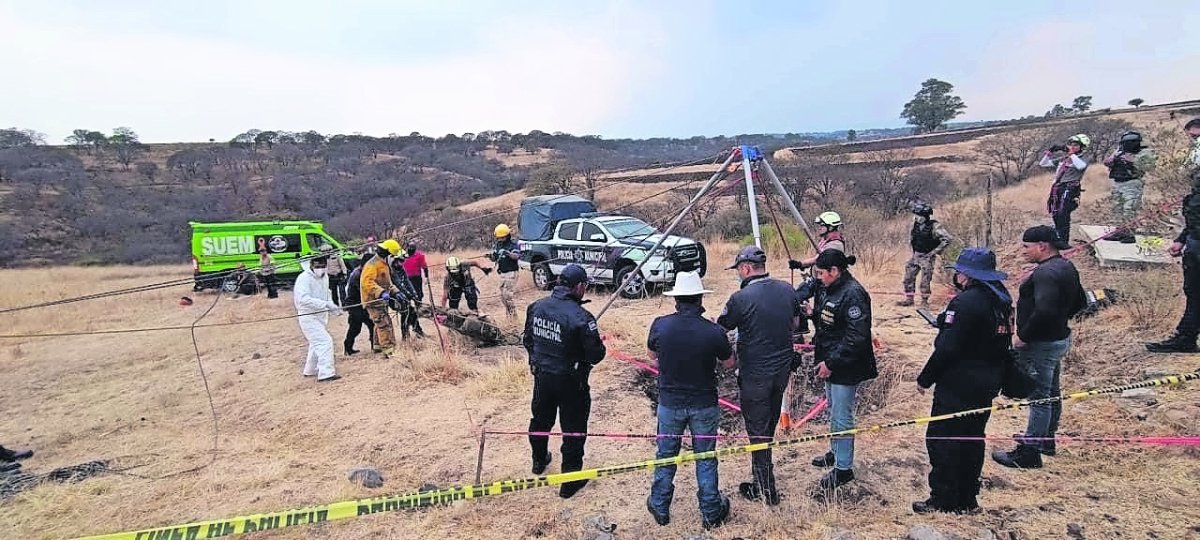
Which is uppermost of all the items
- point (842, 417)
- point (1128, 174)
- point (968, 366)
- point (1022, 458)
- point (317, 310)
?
point (1128, 174)

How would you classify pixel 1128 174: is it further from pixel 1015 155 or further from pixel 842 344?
pixel 1015 155

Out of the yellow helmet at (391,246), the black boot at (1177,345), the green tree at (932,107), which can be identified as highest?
the green tree at (932,107)

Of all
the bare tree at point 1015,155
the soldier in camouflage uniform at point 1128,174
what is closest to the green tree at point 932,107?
the bare tree at point 1015,155

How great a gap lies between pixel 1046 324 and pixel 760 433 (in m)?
1.84

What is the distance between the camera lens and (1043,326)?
373 centimetres

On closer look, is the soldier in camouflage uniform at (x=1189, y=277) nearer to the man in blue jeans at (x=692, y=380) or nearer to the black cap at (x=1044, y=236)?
the black cap at (x=1044, y=236)

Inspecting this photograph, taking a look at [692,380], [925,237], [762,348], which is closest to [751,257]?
[762,348]

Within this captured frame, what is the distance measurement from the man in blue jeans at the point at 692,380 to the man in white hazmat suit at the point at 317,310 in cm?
485

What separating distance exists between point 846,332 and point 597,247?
328 inches

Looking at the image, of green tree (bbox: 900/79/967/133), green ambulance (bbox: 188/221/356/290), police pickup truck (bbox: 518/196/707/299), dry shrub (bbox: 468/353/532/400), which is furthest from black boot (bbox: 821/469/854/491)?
green tree (bbox: 900/79/967/133)

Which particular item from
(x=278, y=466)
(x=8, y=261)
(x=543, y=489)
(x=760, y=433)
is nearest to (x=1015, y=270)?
(x=760, y=433)

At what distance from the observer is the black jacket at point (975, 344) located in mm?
3246

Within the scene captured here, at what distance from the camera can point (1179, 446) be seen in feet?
13.0

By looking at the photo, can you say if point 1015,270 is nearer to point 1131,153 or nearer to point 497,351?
point 1131,153
